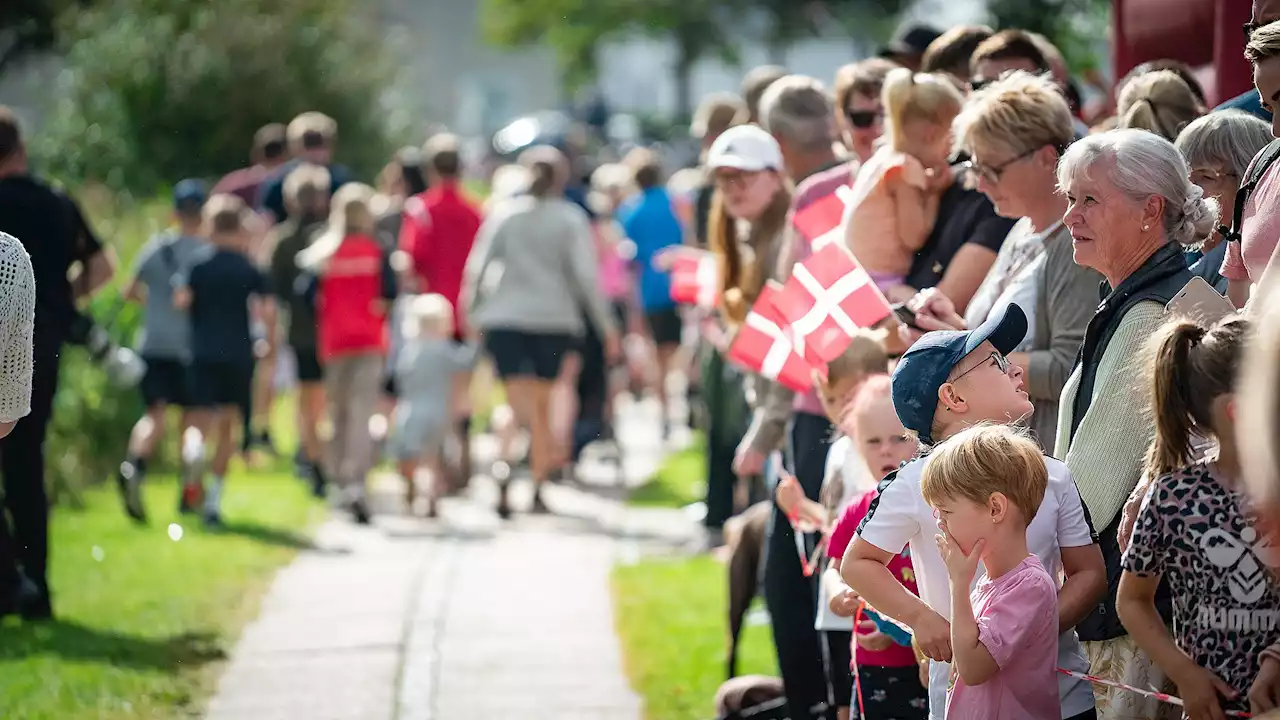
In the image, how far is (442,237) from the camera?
42.2 ft

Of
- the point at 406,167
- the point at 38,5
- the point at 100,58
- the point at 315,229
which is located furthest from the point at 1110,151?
the point at 38,5

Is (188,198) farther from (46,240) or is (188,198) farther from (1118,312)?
(1118,312)

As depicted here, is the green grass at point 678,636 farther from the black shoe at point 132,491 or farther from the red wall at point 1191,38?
the black shoe at point 132,491

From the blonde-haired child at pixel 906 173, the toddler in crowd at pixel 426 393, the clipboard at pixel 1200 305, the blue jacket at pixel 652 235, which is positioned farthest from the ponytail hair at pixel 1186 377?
the blue jacket at pixel 652 235

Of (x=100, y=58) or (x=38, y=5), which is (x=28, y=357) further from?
(x=38, y=5)

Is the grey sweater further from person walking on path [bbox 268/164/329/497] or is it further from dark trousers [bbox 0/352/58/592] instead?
dark trousers [bbox 0/352/58/592]

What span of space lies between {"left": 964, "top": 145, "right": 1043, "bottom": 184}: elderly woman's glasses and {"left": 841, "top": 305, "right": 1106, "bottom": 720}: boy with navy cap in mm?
773

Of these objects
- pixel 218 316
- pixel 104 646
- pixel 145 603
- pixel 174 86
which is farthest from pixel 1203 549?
pixel 174 86

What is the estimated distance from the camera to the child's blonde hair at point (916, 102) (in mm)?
5645

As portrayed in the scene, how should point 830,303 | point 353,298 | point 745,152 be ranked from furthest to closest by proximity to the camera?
point 353,298 < point 745,152 < point 830,303

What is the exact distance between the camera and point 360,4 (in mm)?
25656

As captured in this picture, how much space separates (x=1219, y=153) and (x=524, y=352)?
752 centimetres

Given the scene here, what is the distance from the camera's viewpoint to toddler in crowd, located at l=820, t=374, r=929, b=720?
452 cm

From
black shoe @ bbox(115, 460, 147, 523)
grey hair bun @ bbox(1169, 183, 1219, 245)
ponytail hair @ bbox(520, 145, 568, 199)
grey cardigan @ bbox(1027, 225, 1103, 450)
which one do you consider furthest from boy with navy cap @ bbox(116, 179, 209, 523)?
grey hair bun @ bbox(1169, 183, 1219, 245)
